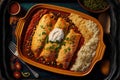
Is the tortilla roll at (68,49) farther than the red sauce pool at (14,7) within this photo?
No

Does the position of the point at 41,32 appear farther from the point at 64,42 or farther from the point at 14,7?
the point at 14,7

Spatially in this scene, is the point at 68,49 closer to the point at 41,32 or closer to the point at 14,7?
the point at 41,32

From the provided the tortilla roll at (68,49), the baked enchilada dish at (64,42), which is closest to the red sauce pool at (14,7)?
the baked enchilada dish at (64,42)

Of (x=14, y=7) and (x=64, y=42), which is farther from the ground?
(x=14, y=7)

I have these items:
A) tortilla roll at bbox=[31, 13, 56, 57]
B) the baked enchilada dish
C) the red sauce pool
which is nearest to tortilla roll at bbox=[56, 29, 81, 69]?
the baked enchilada dish

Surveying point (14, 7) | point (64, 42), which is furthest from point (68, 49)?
point (14, 7)

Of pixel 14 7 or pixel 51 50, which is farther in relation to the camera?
pixel 14 7

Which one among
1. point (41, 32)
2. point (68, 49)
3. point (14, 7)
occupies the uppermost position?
point (14, 7)

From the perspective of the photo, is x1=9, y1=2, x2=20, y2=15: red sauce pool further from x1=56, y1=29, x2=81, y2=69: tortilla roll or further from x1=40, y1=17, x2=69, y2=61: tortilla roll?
x1=56, y1=29, x2=81, y2=69: tortilla roll

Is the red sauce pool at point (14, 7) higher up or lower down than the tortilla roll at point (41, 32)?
higher up

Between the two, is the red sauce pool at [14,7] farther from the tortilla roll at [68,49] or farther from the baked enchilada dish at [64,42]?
the tortilla roll at [68,49]
